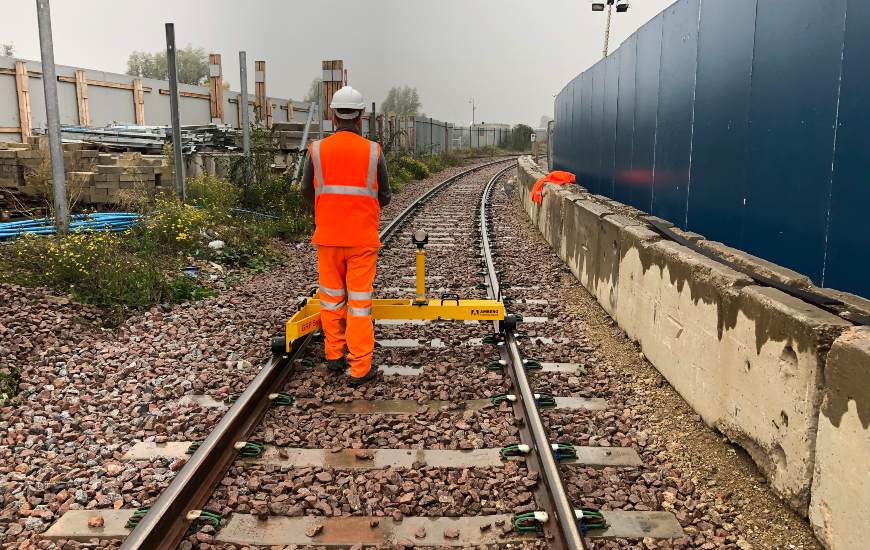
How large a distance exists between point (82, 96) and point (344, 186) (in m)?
15.6

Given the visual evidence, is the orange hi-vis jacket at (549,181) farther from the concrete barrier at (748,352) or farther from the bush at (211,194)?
the concrete barrier at (748,352)

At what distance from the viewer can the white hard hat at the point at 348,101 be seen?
5.46 metres

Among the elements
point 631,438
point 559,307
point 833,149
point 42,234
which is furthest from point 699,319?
point 42,234

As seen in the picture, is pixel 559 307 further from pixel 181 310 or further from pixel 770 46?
pixel 181 310

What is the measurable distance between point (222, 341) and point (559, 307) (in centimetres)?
361

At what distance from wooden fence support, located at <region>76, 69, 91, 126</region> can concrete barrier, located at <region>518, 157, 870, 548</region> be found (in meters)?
15.8

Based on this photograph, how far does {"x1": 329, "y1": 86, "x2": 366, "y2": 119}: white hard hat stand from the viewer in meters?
5.46

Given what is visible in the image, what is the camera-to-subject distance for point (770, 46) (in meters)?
5.13

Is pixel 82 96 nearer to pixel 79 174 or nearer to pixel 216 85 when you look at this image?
pixel 216 85

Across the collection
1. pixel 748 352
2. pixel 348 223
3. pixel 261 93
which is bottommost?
pixel 748 352

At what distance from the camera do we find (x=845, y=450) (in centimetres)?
301

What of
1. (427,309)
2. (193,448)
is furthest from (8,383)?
(427,309)

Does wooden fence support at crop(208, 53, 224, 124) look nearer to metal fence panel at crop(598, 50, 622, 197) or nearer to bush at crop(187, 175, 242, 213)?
bush at crop(187, 175, 242, 213)

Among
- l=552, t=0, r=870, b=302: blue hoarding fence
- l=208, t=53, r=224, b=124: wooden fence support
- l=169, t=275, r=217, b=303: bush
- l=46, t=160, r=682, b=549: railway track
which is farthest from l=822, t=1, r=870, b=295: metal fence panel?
l=208, t=53, r=224, b=124: wooden fence support
